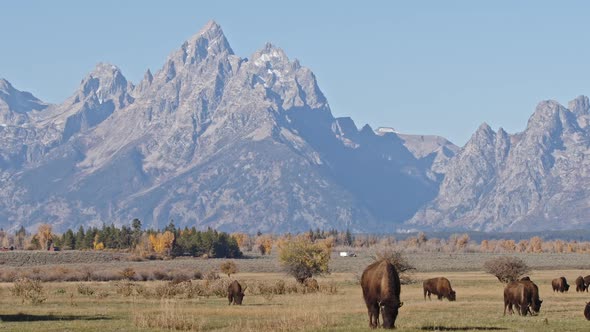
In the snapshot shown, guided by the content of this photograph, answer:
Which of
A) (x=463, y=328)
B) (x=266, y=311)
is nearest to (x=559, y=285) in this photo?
(x=266, y=311)

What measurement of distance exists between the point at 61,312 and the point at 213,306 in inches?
406

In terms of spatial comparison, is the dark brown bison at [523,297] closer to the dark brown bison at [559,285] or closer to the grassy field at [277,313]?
the grassy field at [277,313]

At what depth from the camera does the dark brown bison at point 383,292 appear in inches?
1597

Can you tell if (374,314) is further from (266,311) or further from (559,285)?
(559,285)

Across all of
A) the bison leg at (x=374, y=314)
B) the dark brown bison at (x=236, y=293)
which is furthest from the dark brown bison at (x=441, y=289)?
the bison leg at (x=374, y=314)

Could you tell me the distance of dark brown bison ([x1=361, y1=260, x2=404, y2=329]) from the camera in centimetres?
4056

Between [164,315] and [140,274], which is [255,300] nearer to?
[164,315]

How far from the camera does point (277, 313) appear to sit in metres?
54.5

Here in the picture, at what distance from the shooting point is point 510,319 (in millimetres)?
50094

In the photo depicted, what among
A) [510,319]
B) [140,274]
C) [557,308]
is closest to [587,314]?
[510,319]

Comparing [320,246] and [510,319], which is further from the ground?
[320,246]

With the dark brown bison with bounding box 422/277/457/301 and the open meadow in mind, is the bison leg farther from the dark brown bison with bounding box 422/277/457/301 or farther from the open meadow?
the dark brown bison with bounding box 422/277/457/301

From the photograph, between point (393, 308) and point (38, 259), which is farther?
point (38, 259)

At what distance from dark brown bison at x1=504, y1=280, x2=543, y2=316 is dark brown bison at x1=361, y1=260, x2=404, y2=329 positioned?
13.1m
